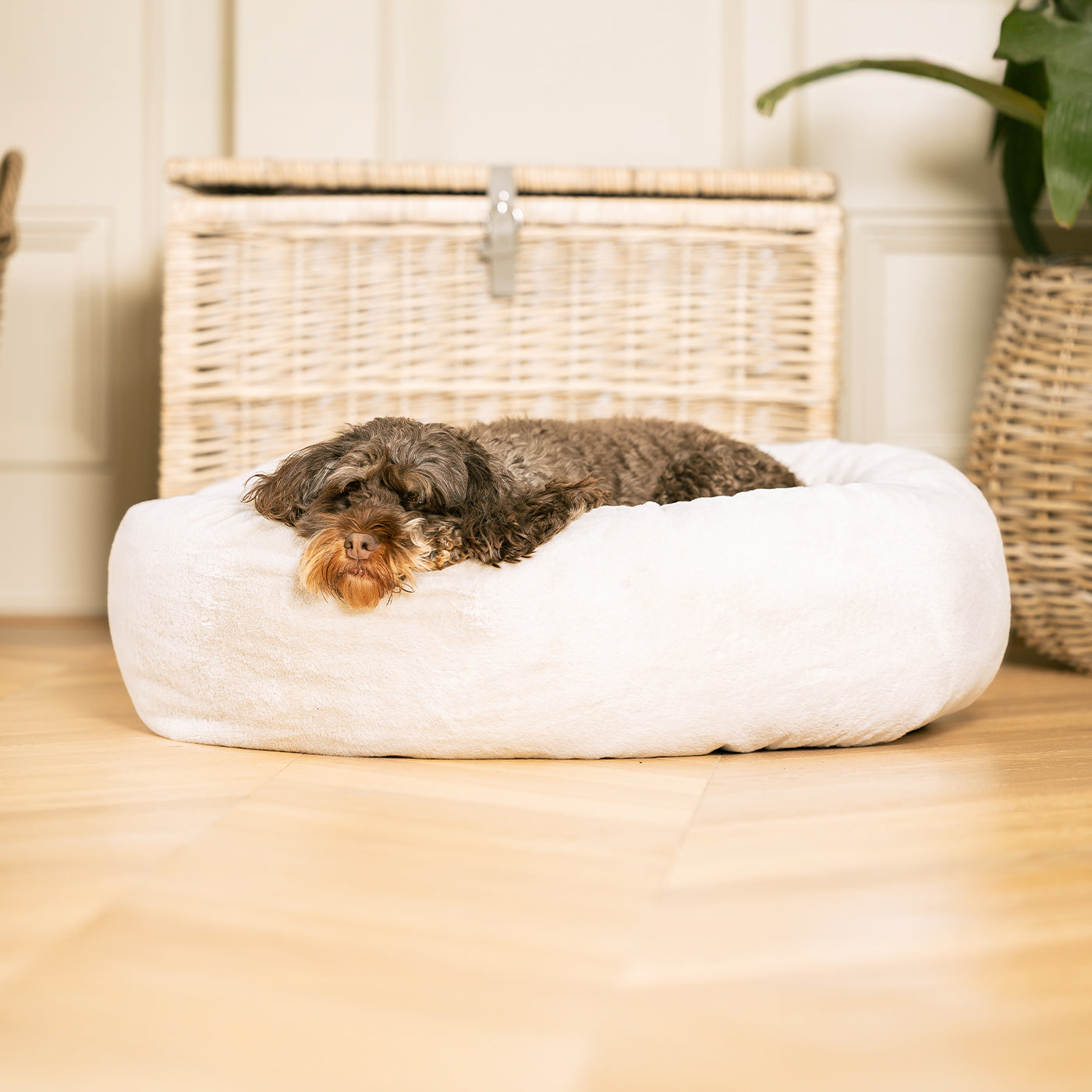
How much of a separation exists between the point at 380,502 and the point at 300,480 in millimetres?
194

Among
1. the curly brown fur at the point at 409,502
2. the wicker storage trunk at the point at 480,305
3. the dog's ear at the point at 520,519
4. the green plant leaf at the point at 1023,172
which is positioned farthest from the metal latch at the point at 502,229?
the green plant leaf at the point at 1023,172

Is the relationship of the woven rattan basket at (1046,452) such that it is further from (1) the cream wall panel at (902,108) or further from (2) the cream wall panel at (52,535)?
(2) the cream wall panel at (52,535)

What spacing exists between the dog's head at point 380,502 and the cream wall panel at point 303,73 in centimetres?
193

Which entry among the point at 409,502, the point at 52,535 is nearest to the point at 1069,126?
the point at 409,502

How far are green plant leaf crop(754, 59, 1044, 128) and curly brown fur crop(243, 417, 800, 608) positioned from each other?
54.2 inches

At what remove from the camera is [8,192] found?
8.79 feet

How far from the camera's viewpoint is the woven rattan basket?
255cm

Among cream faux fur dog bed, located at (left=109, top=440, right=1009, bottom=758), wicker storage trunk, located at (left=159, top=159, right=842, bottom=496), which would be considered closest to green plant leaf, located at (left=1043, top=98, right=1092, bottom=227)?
wicker storage trunk, located at (left=159, top=159, right=842, bottom=496)

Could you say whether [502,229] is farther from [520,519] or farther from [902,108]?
[902,108]

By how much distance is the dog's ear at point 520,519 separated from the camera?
1706 mm

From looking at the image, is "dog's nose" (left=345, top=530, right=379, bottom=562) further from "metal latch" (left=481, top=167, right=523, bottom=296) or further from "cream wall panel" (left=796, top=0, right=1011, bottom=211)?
"cream wall panel" (left=796, top=0, right=1011, bottom=211)

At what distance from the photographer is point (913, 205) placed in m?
3.38

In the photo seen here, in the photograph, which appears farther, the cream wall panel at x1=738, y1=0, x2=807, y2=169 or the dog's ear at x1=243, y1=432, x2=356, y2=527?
the cream wall panel at x1=738, y1=0, x2=807, y2=169

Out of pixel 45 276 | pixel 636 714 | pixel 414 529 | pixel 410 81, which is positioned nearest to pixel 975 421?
pixel 636 714
